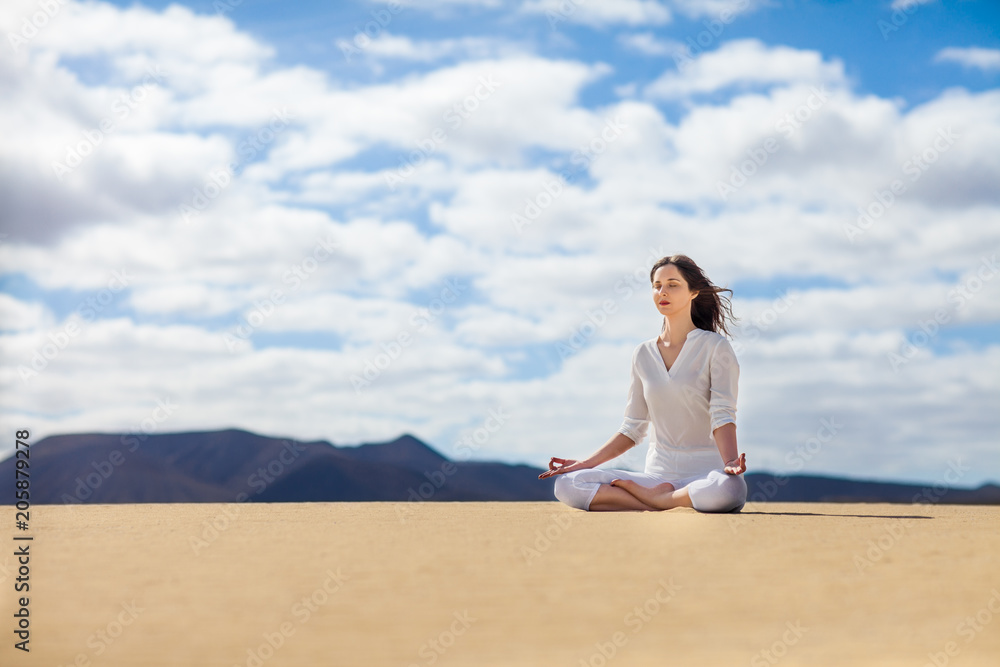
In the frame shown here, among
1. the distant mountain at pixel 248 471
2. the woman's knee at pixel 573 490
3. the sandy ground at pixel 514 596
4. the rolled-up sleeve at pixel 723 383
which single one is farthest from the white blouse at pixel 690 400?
the distant mountain at pixel 248 471

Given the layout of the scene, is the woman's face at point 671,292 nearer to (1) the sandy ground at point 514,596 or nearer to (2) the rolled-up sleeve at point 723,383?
(2) the rolled-up sleeve at point 723,383

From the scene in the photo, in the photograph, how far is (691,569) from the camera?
3830mm

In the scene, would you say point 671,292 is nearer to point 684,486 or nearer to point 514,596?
point 684,486

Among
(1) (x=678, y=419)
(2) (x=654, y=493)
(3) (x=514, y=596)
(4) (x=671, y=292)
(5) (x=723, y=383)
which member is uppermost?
(4) (x=671, y=292)

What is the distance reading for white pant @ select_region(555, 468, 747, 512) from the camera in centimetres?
594

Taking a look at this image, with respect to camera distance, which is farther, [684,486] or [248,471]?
[248,471]

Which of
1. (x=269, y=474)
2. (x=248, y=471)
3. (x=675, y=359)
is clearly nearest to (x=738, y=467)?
(x=675, y=359)

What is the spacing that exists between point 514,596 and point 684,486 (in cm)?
319

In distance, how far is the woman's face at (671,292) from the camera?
6.62 meters

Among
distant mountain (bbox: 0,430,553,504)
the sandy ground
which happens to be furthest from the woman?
distant mountain (bbox: 0,430,553,504)

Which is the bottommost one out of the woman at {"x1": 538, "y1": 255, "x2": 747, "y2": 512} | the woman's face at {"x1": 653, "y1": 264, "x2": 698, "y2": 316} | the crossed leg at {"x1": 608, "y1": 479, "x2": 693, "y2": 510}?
the crossed leg at {"x1": 608, "y1": 479, "x2": 693, "y2": 510}

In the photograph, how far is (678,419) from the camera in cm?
651

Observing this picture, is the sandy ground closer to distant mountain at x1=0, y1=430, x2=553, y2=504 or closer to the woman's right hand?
the woman's right hand

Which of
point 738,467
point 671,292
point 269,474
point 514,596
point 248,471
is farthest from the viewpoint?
point 248,471
